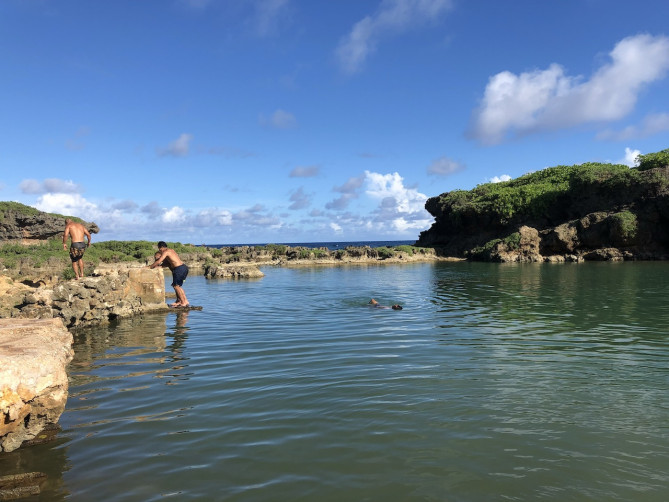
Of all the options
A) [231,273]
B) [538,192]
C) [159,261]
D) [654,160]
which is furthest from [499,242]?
[159,261]

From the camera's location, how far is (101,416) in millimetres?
6340

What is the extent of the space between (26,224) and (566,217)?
5462 centimetres

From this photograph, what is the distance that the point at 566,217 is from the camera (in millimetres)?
55562

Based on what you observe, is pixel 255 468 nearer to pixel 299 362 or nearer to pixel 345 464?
pixel 345 464

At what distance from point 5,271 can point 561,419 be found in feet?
87.1

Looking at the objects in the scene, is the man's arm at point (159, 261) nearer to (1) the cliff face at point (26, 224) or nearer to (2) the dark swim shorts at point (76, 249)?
(2) the dark swim shorts at point (76, 249)

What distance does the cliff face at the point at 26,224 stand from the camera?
107 feet

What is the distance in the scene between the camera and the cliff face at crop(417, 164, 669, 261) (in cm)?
4472

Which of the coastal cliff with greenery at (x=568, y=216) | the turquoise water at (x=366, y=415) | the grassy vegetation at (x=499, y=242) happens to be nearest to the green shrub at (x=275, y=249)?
the coastal cliff with greenery at (x=568, y=216)

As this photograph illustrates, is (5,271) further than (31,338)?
Yes

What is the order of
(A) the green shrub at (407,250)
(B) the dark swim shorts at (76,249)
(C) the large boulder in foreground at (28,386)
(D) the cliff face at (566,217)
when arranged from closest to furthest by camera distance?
1. (C) the large boulder in foreground at (28,386)
2. (B) the dark swim shorts at (76,249)
3. (D) the cliff face at (566,217)
4. (A) the green shrub at (407,250)

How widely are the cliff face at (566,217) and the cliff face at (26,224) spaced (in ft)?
132

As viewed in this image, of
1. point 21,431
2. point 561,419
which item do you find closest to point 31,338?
point 21,431

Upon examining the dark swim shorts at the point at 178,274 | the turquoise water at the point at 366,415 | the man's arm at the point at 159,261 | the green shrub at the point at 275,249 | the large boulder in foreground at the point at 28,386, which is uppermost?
the green shrub at the point at 275,249
